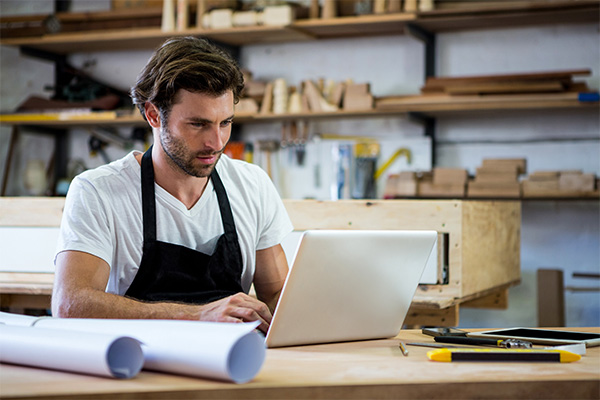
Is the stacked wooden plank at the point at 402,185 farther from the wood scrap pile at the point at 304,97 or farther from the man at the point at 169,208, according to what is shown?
the man at the point at 169,208

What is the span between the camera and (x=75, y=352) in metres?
1.04

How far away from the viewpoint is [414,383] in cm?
103

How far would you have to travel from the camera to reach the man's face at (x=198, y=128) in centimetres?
181

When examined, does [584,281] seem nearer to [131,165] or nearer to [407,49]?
[407,49]

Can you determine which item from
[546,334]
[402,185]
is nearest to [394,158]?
[402,185]

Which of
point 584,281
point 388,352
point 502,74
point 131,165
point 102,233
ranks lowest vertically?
point 584,281

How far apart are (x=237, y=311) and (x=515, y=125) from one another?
10.1 ft

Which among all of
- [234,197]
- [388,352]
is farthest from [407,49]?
[388,352]

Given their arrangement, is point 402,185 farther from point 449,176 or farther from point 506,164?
point 506,164

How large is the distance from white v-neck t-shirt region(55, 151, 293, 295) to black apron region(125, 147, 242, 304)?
0.8 inches

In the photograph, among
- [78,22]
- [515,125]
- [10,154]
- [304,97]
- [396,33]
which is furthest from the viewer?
[10,154]

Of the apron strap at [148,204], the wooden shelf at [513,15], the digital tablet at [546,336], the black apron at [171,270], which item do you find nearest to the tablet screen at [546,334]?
the digital tablet at [546,336]

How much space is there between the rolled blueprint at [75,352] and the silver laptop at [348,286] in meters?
0.30

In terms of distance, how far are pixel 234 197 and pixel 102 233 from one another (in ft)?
1.32
